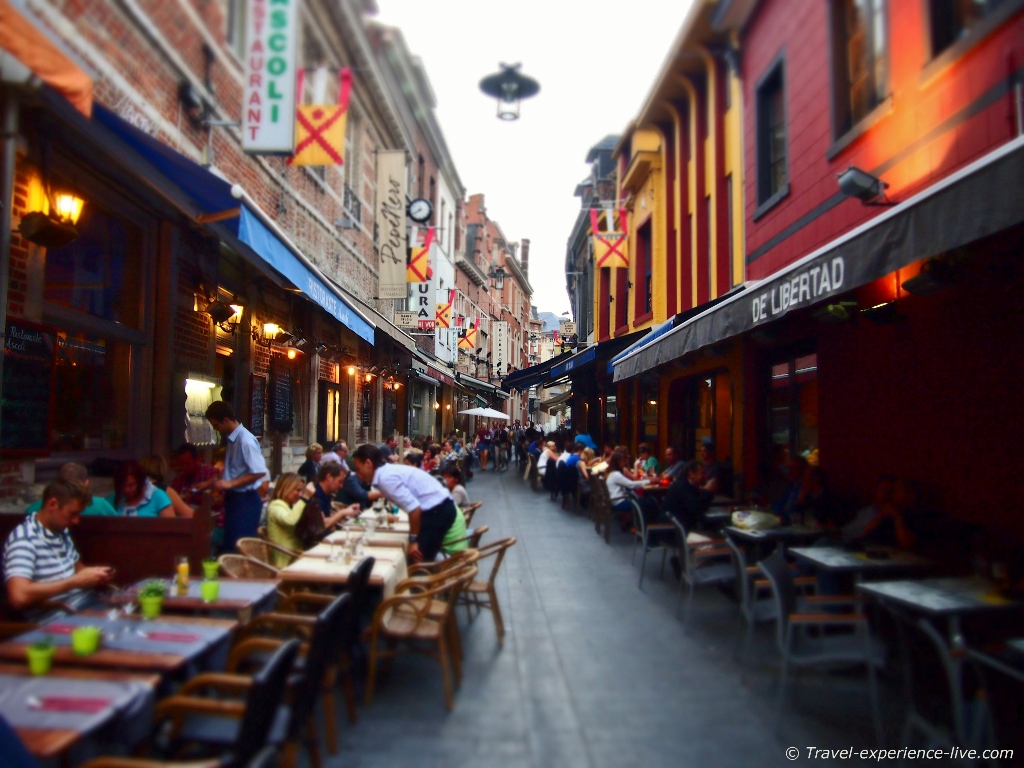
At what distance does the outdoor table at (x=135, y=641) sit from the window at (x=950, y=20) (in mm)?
6452

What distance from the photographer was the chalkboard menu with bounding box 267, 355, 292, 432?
10.5m

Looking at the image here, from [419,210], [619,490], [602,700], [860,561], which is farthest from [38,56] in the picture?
[419,210]

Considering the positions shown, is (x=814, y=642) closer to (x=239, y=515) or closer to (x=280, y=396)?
(x=239, y=515)

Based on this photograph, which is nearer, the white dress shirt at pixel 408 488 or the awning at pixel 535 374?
the white dress shirt at pixel 408 488

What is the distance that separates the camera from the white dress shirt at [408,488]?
18.7 feet

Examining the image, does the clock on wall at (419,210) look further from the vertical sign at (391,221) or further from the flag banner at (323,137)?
the flag banner at (323,137)

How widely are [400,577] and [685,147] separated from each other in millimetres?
11401

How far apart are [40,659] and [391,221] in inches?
493

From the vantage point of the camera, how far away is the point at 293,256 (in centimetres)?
642

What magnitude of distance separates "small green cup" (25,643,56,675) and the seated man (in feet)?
5.13

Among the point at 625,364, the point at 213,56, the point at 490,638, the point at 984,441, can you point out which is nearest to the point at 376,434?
the point at 625,364

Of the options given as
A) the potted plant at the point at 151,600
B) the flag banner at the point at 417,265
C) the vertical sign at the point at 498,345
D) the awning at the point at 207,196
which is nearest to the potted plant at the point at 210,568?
the potted plant at the point at 151,600

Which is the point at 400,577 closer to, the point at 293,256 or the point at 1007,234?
the point at 293,256

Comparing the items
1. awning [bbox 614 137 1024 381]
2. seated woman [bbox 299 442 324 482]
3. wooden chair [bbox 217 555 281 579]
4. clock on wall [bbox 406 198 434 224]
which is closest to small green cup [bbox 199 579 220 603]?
wooden chair [bbox 217 555 281 579]
